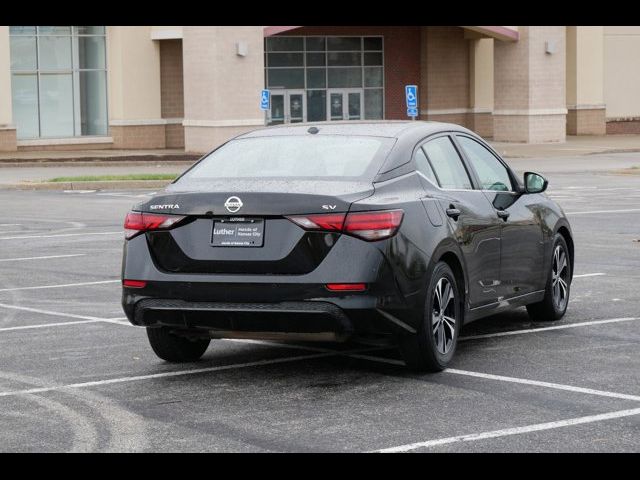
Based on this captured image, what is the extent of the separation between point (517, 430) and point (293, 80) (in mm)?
46295

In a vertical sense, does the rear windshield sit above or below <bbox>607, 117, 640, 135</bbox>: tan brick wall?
below

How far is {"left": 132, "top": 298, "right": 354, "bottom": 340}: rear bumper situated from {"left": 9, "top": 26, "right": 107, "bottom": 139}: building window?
38774 millimetres

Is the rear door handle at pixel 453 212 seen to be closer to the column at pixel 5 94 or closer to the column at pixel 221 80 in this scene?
the column at pixel 221 80

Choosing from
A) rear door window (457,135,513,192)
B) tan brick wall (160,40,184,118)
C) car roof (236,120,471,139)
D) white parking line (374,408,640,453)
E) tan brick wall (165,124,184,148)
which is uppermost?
tan brick wall (160,40,184,118)

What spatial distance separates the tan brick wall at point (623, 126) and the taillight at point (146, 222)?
2010 inches

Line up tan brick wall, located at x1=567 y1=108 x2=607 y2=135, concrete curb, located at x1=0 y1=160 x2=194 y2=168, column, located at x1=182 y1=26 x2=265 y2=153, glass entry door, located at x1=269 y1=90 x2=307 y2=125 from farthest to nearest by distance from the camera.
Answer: tan brick wall, located at x1=567 y1=108 x2=607 y2=135 < glass entry door, located at x1=269 y1=90 x2=307 y2=125 < column, located at x1=182 y1=26 x2=265 y2=153 < concrete curb, located at x1=0 y1=160 x2=194 y2=168

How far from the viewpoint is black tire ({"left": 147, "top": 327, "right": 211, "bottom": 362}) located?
8.96 metres

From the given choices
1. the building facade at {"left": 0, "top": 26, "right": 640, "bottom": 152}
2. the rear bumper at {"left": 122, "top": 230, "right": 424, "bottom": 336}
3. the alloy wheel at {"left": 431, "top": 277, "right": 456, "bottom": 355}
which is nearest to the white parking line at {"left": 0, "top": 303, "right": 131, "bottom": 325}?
the rear bumper at {"left": 122, "top": 230, "right": 424, "bottom": 336}

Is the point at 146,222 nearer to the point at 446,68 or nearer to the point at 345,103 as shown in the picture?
the point at 345,103

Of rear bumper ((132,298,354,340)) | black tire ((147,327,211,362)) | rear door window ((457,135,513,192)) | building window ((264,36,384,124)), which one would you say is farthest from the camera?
building window ((264,36,384,124))

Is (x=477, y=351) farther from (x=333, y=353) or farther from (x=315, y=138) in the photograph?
(x=315, y=138)

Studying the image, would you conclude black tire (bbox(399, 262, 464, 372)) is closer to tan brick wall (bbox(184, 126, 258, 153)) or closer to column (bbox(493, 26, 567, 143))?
tan brick wall (bbox(184, 126, 258, 153))

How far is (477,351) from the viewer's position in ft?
30.8
